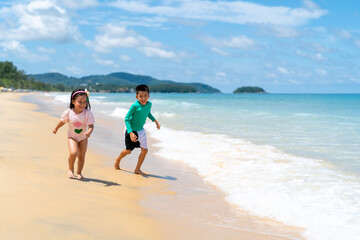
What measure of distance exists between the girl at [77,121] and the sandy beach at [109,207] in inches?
12.7

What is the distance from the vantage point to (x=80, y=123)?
5.08m

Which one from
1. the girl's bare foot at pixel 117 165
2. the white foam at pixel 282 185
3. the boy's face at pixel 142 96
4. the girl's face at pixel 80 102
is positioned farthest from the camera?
the girl's bare foot at pixel 117 165

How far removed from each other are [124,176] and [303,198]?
8.90 feet

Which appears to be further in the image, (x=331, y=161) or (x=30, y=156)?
(x=331, y=161)

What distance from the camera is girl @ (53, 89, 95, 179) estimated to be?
501 cm

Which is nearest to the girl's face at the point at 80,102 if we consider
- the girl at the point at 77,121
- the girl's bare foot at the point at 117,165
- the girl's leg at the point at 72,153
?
the girl at the point at 77,121

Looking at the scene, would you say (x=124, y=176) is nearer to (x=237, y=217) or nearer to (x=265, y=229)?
(x=237, y=217)

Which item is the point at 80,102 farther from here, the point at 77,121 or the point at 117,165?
the point at 117,165

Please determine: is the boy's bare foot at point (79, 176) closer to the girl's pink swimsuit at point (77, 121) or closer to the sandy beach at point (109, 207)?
the sandy beach at point (109, 207)

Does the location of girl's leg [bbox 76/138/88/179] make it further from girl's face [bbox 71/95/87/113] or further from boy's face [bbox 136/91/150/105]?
boy's face [bbox 136/91/150/105]

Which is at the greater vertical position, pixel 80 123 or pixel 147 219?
pixel 80 123

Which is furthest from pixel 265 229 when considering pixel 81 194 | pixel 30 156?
pixel 30 156

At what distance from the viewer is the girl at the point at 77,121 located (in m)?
5.01

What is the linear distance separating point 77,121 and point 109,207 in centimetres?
165
